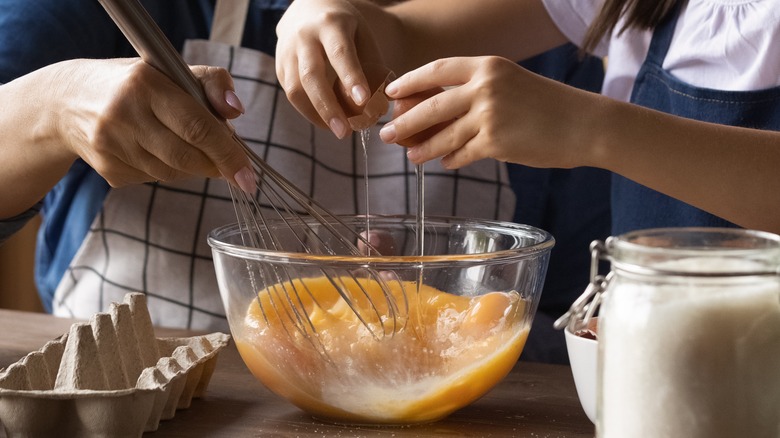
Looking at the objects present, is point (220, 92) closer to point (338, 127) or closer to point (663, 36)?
point (338, 127)

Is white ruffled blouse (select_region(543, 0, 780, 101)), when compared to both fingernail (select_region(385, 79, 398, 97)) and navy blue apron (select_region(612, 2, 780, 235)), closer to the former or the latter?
navy blue apron (select_region(612, 2, 780, 235))

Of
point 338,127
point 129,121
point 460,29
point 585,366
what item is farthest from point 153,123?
point 460,29

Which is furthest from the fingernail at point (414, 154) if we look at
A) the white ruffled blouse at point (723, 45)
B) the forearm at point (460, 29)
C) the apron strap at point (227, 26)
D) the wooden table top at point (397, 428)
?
the apron strap at point (227, 26)

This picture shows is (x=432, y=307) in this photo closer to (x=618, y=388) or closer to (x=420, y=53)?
(x=618, y=388)

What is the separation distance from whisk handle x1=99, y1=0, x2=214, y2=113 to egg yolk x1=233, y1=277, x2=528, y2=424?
6.9 inches

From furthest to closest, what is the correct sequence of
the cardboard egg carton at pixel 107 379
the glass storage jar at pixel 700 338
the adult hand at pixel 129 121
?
the adult hand at pixel 129 121
the cardboard egg carton at pixel 107 379
the glass storage jar at pixel 700 338

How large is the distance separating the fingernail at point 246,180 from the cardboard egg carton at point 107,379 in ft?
0.44

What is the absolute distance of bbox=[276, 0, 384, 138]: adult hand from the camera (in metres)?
0.78

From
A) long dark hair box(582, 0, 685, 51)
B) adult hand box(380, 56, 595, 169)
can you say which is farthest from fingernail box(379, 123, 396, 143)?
long dark hair box(582, 0, 685, 51)

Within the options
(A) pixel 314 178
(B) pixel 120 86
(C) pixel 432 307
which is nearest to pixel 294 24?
(B) pixel 120 86

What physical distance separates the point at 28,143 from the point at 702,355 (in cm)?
75

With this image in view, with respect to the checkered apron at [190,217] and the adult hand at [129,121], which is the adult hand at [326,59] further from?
the checkered apron at [190,217]

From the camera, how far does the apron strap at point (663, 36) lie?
1060 mm

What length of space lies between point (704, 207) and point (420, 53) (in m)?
0.44
